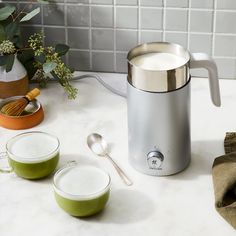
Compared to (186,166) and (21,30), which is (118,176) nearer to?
(186,166)

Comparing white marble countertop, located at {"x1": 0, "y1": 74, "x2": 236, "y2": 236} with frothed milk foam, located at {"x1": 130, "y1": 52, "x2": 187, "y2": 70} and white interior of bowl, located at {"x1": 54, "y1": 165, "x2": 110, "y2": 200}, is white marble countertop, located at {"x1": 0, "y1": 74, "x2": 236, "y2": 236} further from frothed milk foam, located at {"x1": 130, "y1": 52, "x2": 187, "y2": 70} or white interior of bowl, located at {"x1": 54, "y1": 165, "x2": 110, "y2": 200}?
frothed milk foam, located at {"x1": 130, "y1": 52, "x2": 187, "y2": 70}


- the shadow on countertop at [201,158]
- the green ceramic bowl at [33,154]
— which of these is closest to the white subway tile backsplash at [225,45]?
the shadow on countertop at [201,158]

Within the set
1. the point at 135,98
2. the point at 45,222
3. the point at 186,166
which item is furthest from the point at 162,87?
the point at 45,222

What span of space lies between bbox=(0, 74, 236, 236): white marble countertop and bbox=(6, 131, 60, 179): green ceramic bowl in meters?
0.03

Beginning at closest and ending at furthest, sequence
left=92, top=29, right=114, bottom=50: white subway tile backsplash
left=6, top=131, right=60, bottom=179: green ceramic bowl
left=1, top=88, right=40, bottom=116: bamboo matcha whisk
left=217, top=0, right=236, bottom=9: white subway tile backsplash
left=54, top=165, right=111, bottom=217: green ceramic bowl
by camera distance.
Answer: left=54, top=165, right=111, bottom=217: green ceramic bowl, left=6, top=131, right=60, bottom=179: green ceramic bowl, left=1, top=88, right=40, bottom=116: bamboo matcha whisk, left=217, top=0, right=236, bottom=9: white subway tile backsplash, left=92, top=29, right=114, bottom=50: white subway tile backsplash

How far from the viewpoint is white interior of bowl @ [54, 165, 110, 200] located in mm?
1293

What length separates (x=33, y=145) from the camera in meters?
1.46

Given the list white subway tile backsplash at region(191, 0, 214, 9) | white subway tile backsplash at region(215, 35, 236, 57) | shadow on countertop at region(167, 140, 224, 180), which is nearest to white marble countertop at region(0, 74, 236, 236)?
shadow on countertop at region(167, 140, 224, 180)

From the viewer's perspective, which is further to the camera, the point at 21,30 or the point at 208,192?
the point at 21,30

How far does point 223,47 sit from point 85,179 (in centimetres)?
65

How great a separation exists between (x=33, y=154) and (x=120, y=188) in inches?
7.5

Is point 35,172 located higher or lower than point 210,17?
lower

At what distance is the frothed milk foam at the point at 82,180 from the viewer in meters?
1.31

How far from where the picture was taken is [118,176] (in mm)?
1450
